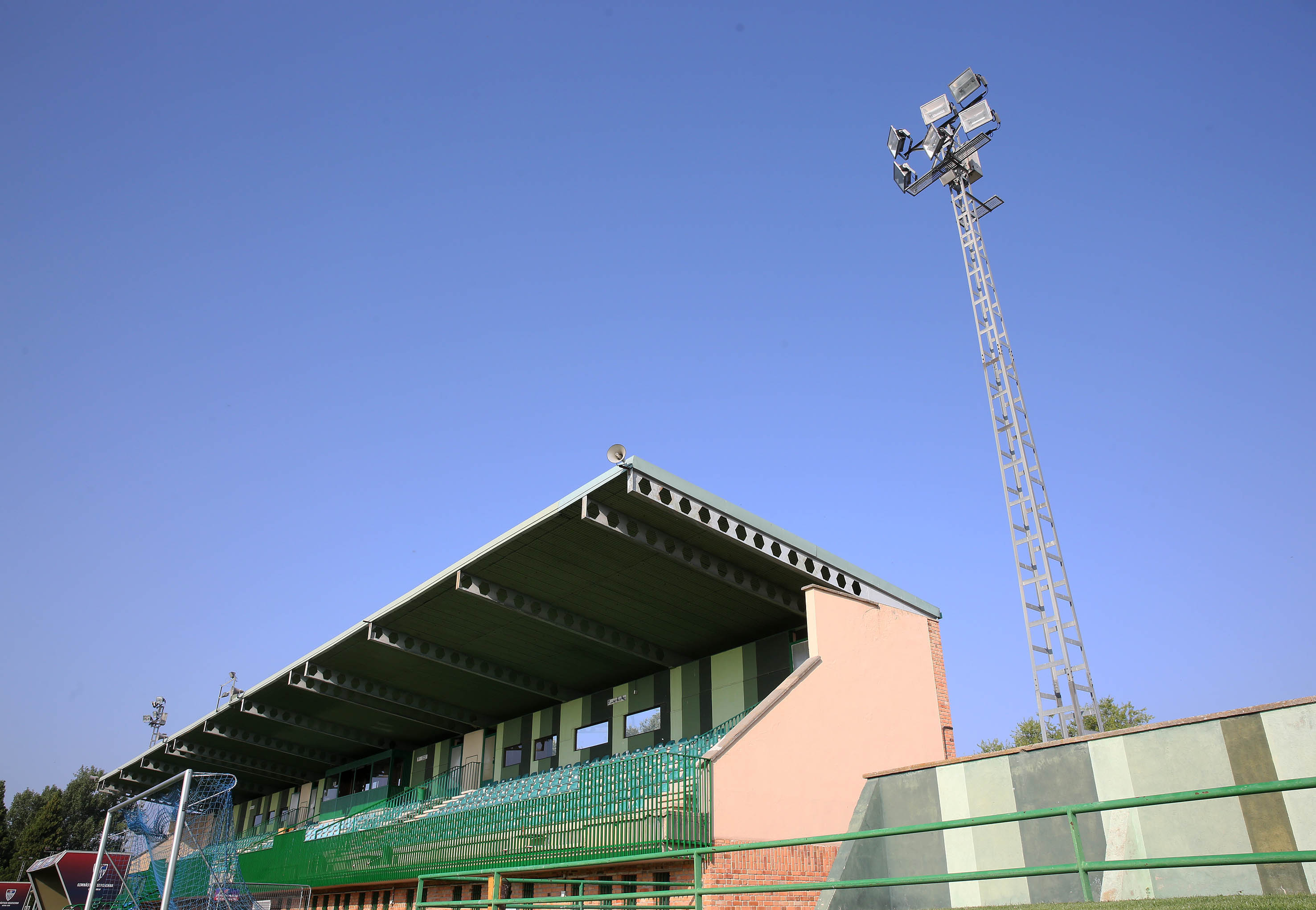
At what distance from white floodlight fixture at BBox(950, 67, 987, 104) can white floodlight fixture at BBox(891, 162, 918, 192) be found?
8.01 feet

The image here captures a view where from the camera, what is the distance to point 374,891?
2606 centimetres

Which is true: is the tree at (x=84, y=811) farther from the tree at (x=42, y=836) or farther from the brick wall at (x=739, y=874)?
the brick wall at (x=739, y=874)

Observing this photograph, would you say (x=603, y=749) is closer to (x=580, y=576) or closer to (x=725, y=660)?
(x=725, y=660)

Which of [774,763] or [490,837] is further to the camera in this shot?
[490,837]

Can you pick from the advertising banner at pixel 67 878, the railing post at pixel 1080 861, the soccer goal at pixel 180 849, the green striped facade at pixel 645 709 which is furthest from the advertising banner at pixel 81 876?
the railing post at pixel 1080 861

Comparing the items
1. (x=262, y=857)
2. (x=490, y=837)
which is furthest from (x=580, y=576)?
(x=262, y=857)

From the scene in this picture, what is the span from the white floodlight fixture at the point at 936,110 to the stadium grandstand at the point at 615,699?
53.4 ft

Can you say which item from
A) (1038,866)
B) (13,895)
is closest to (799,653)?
(1038,866)

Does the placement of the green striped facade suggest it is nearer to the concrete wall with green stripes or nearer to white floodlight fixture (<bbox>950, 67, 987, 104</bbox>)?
the concrete wall with green stripes

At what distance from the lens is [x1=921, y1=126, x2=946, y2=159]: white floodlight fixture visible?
1123 inches

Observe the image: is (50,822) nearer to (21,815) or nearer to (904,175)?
(21,815)

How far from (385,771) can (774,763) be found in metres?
24.9

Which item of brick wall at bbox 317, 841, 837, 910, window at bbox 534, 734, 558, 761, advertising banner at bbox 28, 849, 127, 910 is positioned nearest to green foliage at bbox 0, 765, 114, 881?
advertising banner at bbox 28, 849, 127, 910

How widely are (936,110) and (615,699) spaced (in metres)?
20.3
